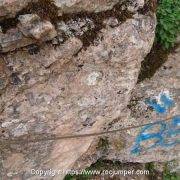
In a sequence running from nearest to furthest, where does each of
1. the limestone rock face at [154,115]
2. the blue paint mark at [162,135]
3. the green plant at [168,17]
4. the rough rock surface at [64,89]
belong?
the rough rock surface at [64,89], the green plant at [168,17], the limestone rock face at [154,115], the blue paint mark at [162,135]

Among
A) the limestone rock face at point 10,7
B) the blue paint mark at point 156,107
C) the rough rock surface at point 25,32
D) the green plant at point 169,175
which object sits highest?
the limestone rock face at point 10,7

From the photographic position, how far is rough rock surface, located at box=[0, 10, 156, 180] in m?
2.77

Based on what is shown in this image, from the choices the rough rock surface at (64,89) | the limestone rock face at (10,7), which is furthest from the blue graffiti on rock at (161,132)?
the limestone rock face at (10,7)

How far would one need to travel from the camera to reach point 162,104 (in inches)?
155

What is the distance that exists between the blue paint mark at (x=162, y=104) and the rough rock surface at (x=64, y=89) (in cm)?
55

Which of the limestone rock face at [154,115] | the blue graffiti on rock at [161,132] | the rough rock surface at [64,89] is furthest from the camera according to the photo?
the blue graffiti on rock at [161,132]

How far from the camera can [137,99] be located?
3.83 m

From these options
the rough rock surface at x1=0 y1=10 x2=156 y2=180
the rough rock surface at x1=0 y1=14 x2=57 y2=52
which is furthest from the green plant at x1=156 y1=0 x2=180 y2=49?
the rough rock surface at x1=0 y1=14 x2=57 y2=52

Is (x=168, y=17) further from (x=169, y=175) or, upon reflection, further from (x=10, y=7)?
(x=169, y=175)

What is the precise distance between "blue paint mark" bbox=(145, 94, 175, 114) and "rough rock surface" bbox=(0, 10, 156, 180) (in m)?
0.55

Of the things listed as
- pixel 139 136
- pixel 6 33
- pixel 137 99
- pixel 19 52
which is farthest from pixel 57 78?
pixel 139 136

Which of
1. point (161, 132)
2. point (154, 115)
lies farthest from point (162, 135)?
point (154, 115)

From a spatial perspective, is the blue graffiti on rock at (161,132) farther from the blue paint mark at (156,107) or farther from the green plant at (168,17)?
the green plant at (168,17)

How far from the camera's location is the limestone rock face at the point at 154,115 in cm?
381
